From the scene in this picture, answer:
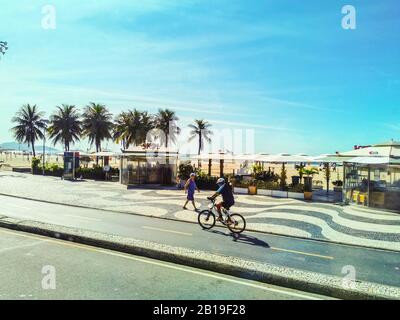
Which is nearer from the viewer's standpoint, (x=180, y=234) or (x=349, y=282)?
(x=349, y=282)

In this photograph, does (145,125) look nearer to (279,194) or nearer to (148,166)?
(148,166)

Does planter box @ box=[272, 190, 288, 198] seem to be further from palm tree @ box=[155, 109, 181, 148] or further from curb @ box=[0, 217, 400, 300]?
palm tree @ box=[155, 109, 181, 148]

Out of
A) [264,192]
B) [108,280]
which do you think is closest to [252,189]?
[264,192]

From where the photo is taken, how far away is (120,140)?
54062 millimetres

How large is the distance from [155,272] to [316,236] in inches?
289

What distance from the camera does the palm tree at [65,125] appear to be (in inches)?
2200

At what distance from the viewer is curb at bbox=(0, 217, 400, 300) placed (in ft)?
20.3

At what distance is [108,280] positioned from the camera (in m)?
6.80

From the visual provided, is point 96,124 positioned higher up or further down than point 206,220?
higher up

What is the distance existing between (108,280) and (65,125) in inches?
2117

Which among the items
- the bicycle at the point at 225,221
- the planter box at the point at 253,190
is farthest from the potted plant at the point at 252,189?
the bicycle at the point at 225,221

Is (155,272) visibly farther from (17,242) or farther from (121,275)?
(17,242)

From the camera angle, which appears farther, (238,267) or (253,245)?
(253,245)
